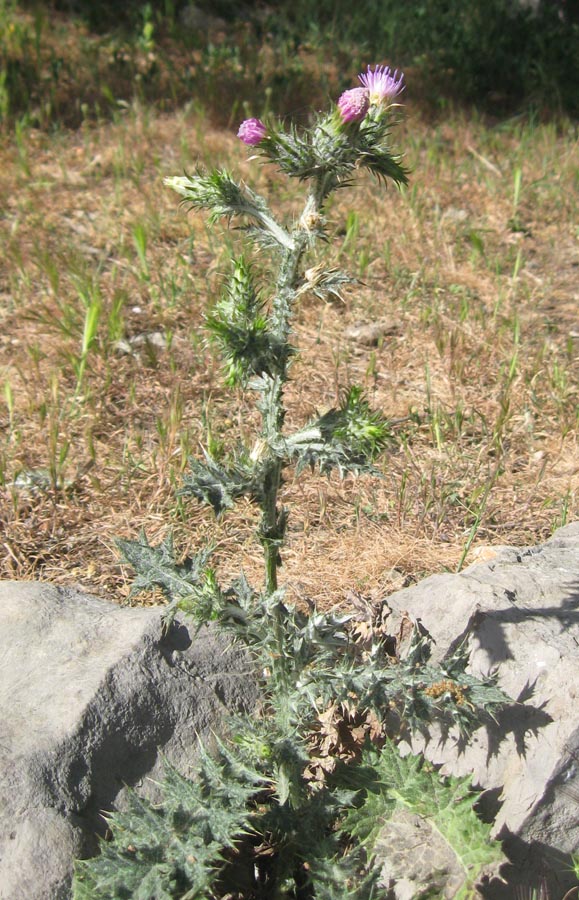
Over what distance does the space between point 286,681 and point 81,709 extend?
533mm

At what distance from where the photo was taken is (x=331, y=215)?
4785 millimetres

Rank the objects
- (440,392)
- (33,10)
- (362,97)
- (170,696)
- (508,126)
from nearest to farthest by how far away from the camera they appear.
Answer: (362,97), (170,696), (440,392), (508,126), (33,10)

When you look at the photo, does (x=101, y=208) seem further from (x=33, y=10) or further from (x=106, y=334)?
(x=33, y=10)

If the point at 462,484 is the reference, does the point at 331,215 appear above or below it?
above

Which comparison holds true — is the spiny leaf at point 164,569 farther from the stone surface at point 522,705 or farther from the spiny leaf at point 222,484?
the stone surface at point 522,705

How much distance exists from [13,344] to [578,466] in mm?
2488

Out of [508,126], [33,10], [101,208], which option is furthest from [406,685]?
[33,10]

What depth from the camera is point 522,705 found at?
88.9 inches

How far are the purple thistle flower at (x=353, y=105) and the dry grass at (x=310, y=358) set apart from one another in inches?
64.0

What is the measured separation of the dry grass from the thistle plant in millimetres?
713

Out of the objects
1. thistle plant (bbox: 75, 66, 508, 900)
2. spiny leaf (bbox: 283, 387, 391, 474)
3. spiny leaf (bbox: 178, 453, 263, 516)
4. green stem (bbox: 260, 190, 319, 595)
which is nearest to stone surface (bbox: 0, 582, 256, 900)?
thistle plant (bbox: 75, 66, 508, 900)

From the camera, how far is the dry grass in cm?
313

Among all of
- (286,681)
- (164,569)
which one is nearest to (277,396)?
(164,569)

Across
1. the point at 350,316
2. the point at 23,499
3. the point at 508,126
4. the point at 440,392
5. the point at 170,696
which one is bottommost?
the point at 170,696
